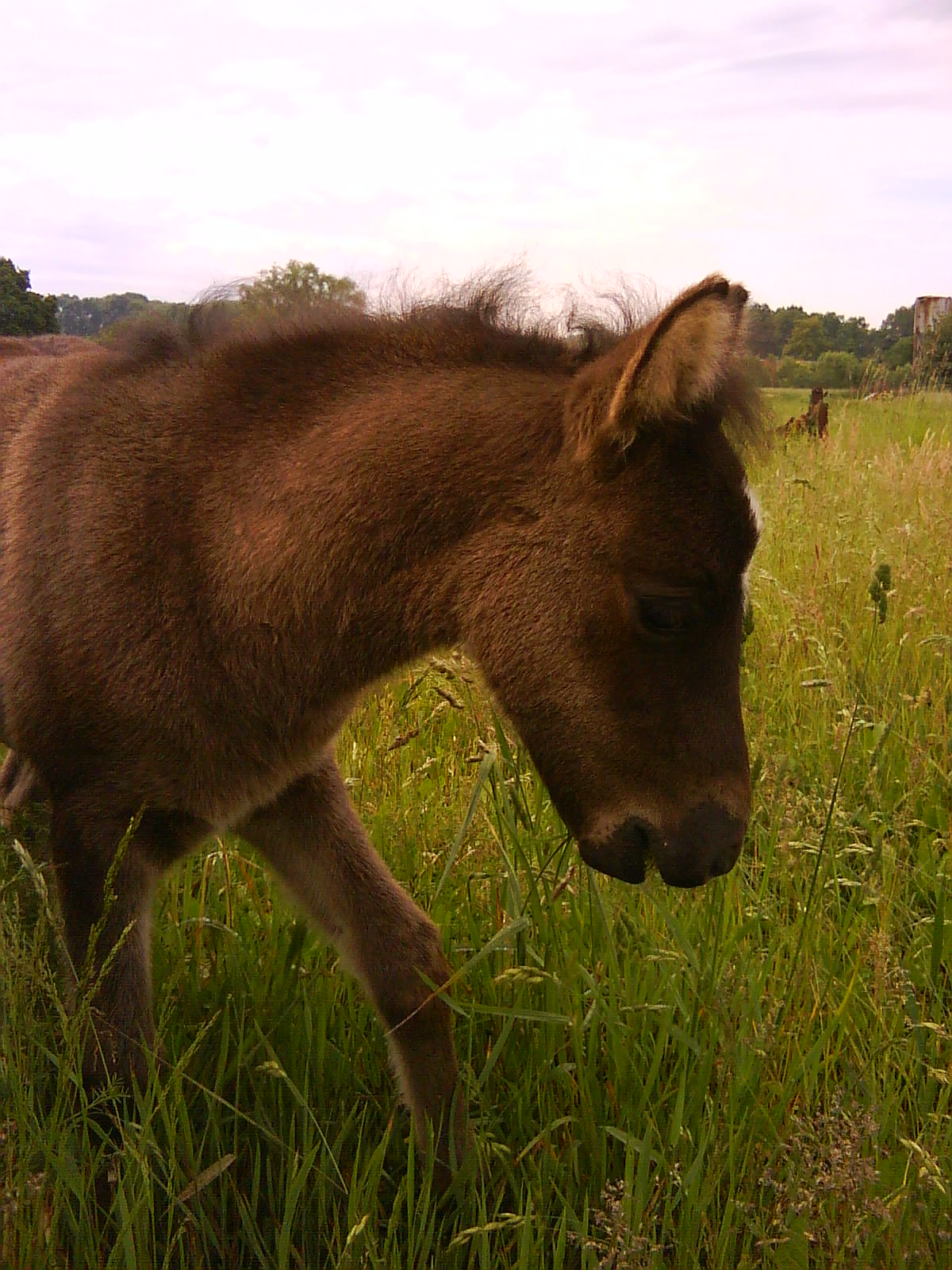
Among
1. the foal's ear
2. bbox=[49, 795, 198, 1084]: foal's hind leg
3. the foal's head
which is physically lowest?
bbox=[49, 795, 198, 1084]: foal's hind leg

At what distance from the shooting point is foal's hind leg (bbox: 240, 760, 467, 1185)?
254 cm

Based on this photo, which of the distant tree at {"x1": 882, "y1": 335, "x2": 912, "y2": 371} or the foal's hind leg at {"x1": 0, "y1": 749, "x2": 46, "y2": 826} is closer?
the foal's hind leg at {"x1": 0, "y1": 749, "x2": 46, "y2": 826}

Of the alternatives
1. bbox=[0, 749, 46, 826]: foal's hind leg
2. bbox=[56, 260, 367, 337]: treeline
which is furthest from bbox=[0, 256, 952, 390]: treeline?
bbox=[0, 749, 46, 826]: foal's hind leg

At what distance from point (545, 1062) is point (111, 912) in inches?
40.6

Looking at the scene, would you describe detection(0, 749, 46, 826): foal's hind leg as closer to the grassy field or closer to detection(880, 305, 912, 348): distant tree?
the grassy field

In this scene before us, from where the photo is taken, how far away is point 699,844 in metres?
2.13

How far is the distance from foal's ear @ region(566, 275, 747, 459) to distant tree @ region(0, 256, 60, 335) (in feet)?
16.0

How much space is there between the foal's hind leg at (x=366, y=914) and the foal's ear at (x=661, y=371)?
3.76ft

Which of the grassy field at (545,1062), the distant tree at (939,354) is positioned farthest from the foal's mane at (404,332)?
the distant tree at (939,354)

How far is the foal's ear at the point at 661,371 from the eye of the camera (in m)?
1.92

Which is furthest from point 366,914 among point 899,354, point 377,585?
point 899,354

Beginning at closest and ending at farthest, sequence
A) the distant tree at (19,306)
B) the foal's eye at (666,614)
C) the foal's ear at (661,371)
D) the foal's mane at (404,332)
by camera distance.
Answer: the foal's ear at (661,371)
the foal's eye at (666,614)
the foal's mane at (404,332)
the distant tree at (19,306)

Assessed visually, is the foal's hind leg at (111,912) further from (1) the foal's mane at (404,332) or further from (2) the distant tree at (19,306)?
(2) the distant tree at (19,306)

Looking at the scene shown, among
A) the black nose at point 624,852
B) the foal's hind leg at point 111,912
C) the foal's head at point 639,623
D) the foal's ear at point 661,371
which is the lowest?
the foal's hind leg at point 111,912
